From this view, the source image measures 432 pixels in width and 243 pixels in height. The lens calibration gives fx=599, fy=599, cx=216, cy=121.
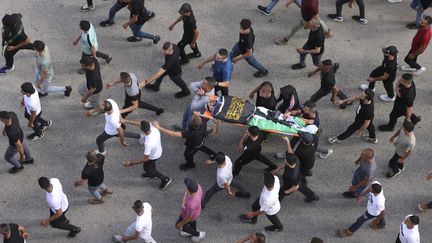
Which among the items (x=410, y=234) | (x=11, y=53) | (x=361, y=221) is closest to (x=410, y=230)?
(x=410, y=234)

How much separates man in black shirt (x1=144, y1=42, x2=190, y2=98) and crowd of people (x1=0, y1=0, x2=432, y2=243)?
0.07 ft

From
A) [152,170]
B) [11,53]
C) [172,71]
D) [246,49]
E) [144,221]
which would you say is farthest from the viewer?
[11,53]

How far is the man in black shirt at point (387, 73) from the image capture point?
11.5 m

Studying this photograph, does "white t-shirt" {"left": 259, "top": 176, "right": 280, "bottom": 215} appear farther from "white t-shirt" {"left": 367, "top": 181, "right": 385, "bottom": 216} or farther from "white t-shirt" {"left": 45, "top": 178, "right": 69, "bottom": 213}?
"white t-shirt" {"left": 45, "top": 178, "right": 69, "bottom": 213}

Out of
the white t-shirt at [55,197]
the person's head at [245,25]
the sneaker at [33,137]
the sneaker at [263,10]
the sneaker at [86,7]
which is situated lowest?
the sneaker at [33,137]

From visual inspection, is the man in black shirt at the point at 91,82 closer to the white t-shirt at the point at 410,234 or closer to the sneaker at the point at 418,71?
the white t-shirt at the point at 410,234

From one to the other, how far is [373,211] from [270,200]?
5.56ft

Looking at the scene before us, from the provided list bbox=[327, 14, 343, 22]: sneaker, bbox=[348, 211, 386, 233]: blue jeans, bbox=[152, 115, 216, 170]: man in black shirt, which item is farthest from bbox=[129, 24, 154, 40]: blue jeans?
bbox=[348, 211, 386, 233]: blue jeans

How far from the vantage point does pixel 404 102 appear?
11.4 meters

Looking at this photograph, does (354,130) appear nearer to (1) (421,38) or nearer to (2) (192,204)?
(1) (421,38)

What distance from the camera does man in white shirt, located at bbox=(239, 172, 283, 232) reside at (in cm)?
941

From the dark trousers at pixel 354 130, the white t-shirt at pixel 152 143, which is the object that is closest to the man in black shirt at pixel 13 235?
the white t-shirt at pixel 152 143

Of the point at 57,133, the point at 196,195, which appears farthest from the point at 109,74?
the point at 196,195

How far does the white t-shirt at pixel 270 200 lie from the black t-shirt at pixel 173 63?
143 inches
